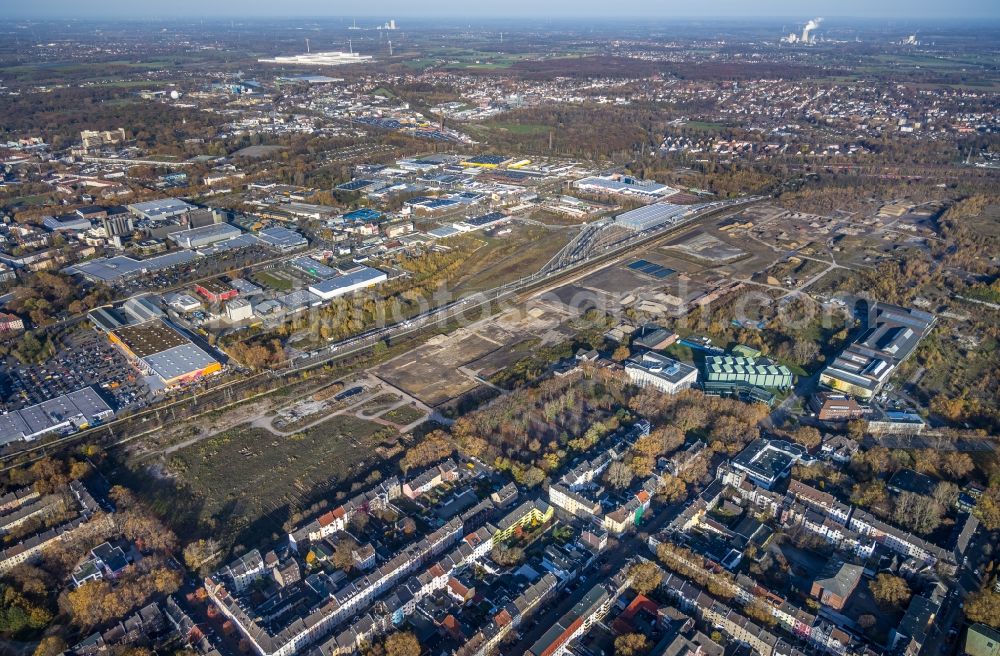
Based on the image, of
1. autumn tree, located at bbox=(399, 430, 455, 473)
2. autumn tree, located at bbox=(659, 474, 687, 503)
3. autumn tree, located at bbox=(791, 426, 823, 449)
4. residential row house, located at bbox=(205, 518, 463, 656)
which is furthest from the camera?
autumn tree, located at bbox=(791, 426, 823, 449)

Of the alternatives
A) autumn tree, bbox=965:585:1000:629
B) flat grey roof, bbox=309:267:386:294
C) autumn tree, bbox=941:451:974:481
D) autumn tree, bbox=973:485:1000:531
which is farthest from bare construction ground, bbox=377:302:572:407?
autumn tree, bbox=965:585:1000:629

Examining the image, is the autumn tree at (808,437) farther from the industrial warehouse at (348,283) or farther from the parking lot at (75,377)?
the parking lot at (75,377)

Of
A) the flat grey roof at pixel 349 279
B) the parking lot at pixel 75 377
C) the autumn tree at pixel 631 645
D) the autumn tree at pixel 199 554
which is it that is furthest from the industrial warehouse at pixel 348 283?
the autumn tree at pixel 631 645

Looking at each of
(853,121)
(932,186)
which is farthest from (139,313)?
(853,121)

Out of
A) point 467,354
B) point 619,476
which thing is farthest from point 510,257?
point 619,476

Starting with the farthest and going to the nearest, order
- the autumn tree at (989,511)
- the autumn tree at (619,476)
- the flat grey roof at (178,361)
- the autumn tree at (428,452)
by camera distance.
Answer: the flat grey roof at (178,361)
the autumn tree at (428,452)
the autumn tree at (619,476)
the autumn tree at (989,511)

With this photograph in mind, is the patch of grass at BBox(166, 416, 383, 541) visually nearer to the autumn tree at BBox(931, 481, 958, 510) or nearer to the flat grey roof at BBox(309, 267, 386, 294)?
the flat grey roof at BBox(309, 267, 386, 294)
